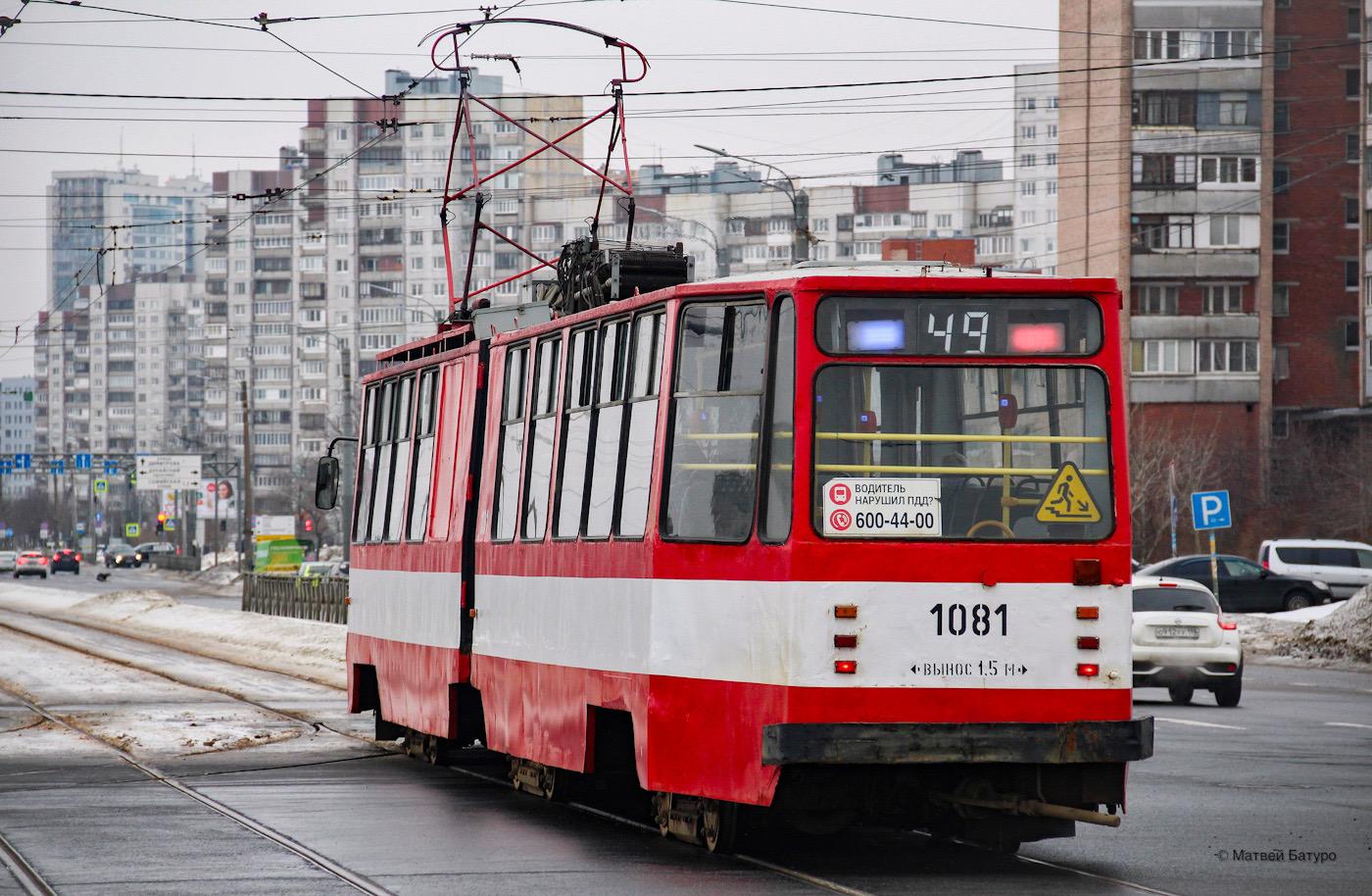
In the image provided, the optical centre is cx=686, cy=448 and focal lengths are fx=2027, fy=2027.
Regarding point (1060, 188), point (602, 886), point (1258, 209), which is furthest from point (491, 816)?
point (1060, 188)

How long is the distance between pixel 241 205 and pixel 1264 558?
128150 mm

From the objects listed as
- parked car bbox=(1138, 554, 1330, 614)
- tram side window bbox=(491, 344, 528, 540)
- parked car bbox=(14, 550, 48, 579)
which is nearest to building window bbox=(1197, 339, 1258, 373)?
parked car bbox=(1138, 554, 1330, 614)

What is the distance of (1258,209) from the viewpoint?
74.7 metres

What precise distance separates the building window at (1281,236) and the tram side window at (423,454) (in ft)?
221

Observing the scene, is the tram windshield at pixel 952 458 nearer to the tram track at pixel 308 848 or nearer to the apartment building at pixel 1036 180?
the tram track at pixel 308 848

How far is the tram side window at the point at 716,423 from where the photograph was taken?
31.3 ft

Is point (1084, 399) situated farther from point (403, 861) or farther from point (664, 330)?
point (403, 861)

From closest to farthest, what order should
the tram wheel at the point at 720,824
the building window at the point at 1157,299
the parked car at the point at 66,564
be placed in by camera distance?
the tram wheel at the point at 720,824
the building window at the point at 1157,299
the parked car at the point at 66,564

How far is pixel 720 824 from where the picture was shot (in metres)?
9.73

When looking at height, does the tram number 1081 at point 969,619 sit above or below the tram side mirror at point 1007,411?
below

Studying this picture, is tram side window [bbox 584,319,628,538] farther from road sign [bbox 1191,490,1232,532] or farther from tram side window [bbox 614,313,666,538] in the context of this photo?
road sign [bbox 1191,490,1232,532]

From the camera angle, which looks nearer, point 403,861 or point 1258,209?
point 403,861

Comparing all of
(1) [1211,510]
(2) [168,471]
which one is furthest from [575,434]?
(2) [168,471]

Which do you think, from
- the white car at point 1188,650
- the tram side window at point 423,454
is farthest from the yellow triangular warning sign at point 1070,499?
the white car at point 1188,650
